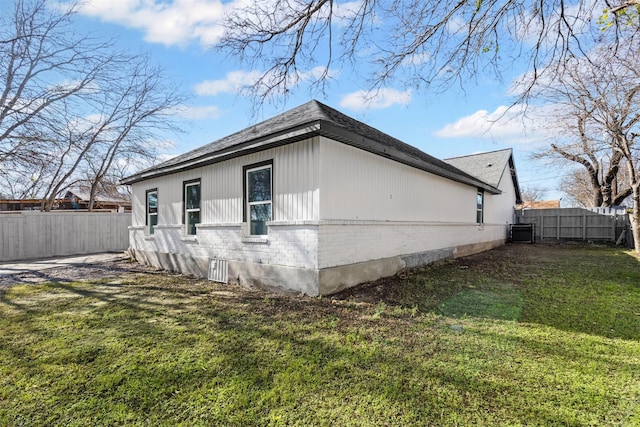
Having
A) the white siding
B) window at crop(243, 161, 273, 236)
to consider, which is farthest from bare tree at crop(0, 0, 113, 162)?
the white siding

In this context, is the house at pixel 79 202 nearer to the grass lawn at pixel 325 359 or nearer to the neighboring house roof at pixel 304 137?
the neighboring house roof at pixel 304 137

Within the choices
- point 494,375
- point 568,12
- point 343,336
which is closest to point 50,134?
point 343,336

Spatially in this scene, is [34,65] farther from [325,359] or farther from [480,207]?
[480,207]

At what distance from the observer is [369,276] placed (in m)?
6.42

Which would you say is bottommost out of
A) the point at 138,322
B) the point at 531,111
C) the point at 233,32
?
the point at 138,322

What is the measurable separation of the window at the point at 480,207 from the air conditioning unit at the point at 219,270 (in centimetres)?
1116

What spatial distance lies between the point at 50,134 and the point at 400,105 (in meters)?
9.45

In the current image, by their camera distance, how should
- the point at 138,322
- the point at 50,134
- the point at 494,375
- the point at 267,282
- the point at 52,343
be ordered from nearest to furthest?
the point at 494,375, the point at 52,343, the point at 138,322, the point at 267,282, the point at 50,134

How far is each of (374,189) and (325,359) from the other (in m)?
4.34

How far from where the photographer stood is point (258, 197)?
643cm

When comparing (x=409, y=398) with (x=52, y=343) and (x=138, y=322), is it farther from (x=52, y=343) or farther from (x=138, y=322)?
(x=52, y=343)

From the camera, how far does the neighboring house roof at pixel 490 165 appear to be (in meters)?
16.3

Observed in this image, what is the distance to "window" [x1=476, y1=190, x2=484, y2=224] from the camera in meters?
13.3

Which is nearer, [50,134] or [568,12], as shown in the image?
[568,12]
